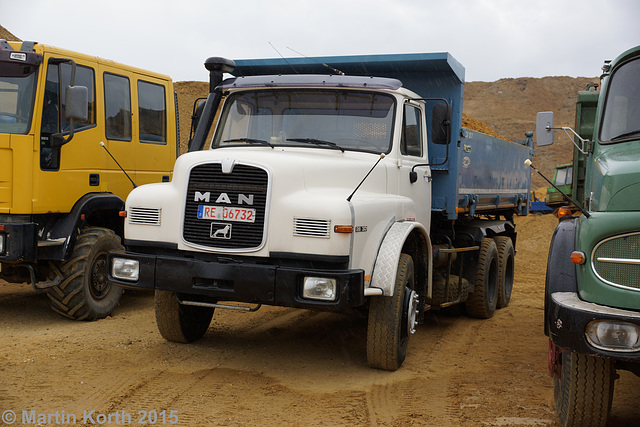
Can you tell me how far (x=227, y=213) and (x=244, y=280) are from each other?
1.86 ft

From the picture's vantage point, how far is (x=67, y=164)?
24.6 ft

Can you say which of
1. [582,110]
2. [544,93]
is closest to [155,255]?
[582,110]

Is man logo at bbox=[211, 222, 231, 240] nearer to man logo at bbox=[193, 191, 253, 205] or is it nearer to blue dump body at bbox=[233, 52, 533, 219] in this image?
A: man logo at bbox=[193, 191, 253, 205]

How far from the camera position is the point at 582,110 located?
7.90 m

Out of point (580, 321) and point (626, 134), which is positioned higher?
point (626, 134)

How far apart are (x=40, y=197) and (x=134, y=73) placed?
7.49ft

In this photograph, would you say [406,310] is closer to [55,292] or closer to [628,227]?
[628,227]

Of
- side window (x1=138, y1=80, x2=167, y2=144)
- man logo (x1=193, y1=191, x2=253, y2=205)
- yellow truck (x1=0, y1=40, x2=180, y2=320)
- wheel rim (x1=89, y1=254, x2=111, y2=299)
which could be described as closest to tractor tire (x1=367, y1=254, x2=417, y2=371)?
man logo (x1=193, y1=191, x2=253, y2=205)

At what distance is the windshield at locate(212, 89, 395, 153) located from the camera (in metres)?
6.35

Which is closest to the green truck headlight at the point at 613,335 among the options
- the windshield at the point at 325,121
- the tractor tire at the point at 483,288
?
the windshield at the point at 325,121

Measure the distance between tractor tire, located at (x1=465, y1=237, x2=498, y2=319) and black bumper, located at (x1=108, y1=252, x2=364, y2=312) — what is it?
403 cm

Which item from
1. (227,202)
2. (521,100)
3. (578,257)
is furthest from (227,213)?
(521,100)

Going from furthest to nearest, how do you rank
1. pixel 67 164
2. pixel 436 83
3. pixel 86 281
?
pixel 436 83 < pixel 86 281 < pixel 67 164

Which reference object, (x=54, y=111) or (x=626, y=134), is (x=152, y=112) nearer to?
(x=54, y=111)
